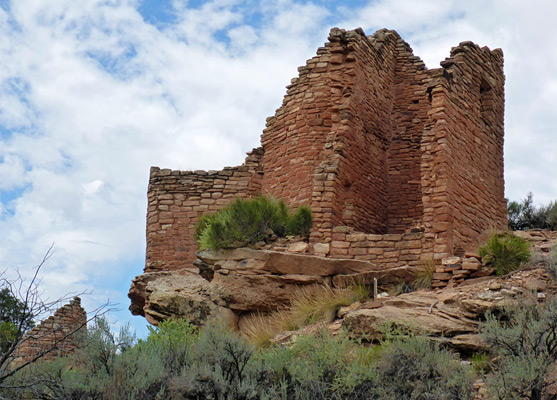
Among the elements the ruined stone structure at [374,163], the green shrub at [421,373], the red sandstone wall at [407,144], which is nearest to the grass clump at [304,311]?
the ruined stone structure at [374,163]

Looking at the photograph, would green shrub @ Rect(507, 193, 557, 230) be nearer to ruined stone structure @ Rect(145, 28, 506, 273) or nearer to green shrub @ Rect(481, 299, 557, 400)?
ruined stone structure @ Rect(145, 28, 506, 273)

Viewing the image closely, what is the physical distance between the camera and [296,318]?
47.0ft

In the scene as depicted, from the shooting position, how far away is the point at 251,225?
1605 cm

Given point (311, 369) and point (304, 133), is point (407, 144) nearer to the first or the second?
point (304, 133)

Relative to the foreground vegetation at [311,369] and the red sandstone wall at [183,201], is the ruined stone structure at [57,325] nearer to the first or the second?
the red sandstone wall at [183,201]

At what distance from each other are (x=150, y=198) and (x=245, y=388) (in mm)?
9130

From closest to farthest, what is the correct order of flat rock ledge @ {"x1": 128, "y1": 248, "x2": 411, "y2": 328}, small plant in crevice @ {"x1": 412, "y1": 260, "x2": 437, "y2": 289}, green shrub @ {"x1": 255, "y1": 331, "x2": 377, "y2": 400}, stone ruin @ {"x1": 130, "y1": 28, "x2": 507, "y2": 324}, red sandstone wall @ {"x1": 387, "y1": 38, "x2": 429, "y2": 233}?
green shrub @ {"x1": 255, "y1": 331, "x2": 377, "y2": 400}, small plant in crevice @ {"x1": 412, "y1": 260, "x2": 437, "y2": 289}, flat rock ledge @ {"x1": 128, "y1": 248, "x2": 411, "y2": 328}, stone ruin @ {"x1": 130, "y1": 28, "x2": 507, "y2": 324}, red sandstone wall @ {"x1": 387, "y1": 38, "x2": 429, "y2": 233}

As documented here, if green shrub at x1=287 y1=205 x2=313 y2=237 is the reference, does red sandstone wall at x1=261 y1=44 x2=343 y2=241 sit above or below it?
above

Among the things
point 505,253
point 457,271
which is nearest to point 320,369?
point 457,271

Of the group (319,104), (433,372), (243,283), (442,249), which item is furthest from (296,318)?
(319,104)

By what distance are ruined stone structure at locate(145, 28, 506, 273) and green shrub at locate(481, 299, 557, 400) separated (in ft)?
9.74

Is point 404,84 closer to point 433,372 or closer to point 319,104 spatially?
point 319,104

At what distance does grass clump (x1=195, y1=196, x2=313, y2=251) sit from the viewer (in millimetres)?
15922

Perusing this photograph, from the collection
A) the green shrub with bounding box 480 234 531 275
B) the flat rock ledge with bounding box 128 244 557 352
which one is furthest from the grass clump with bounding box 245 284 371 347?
the green shrub with bounding box 480 234 531 275
